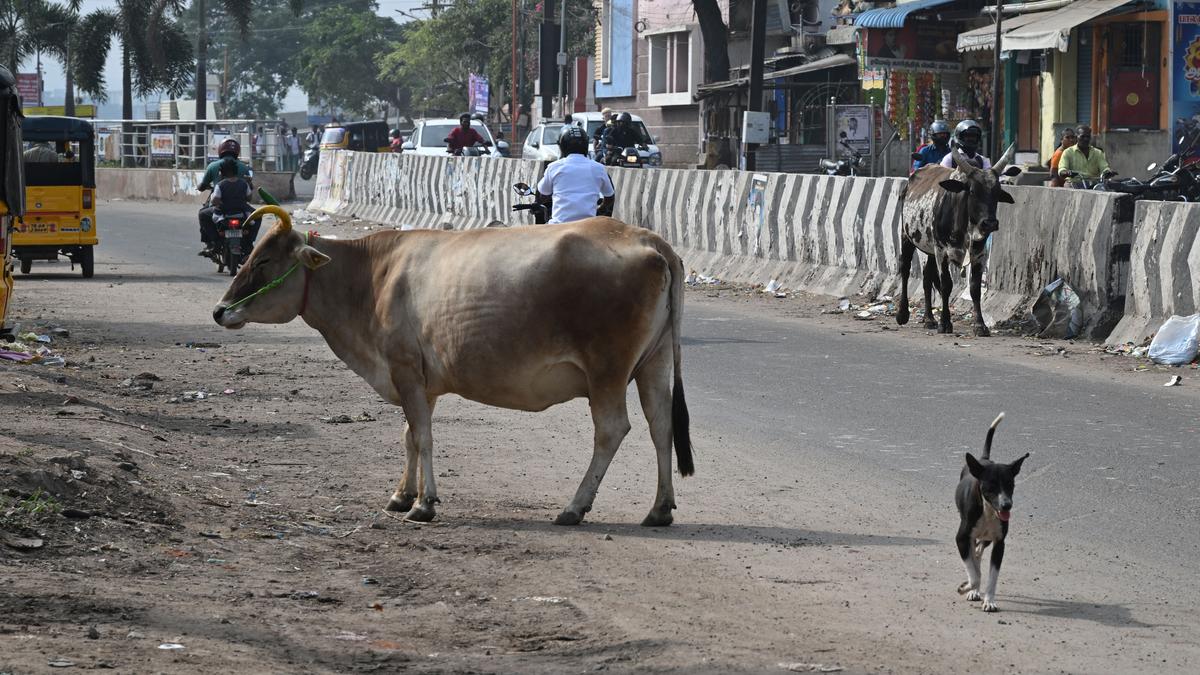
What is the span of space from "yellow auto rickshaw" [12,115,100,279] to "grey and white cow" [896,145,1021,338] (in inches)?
452

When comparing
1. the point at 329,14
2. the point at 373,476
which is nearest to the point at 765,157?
the point at 373,476

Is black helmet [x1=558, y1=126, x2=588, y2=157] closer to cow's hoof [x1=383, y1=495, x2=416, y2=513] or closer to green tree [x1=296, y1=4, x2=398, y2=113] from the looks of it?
cow's hoof [x1=383, y1=495, x2=416, y2=513]

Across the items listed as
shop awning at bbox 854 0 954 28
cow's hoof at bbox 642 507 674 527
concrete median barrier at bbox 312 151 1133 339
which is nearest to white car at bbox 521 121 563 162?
concrete median barrier at bbox 312 151 1133 339

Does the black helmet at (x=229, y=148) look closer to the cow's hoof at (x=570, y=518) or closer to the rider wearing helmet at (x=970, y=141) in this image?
the rider wearing helmet at (x=970, y=141)

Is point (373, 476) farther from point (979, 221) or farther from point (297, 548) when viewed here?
point (979, 221)

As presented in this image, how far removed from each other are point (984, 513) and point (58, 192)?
18310mm

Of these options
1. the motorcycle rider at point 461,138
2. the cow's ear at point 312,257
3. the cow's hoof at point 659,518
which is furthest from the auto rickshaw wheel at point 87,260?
the cow's hoof at point 659,518

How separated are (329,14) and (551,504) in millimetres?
107452

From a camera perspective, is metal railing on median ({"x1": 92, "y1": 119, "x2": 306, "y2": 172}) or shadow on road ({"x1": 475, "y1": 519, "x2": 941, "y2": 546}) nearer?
shadow on road ({"x1": 475, "y1": 519, "x2": 941, "y2": 546})

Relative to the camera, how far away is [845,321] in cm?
1684

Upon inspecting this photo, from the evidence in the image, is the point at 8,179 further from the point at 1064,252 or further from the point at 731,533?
the point at 1064,252

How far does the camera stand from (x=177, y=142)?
4956 cm

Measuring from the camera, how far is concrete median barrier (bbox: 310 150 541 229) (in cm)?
2920

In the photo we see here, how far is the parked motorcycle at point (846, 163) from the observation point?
31.9 meters
